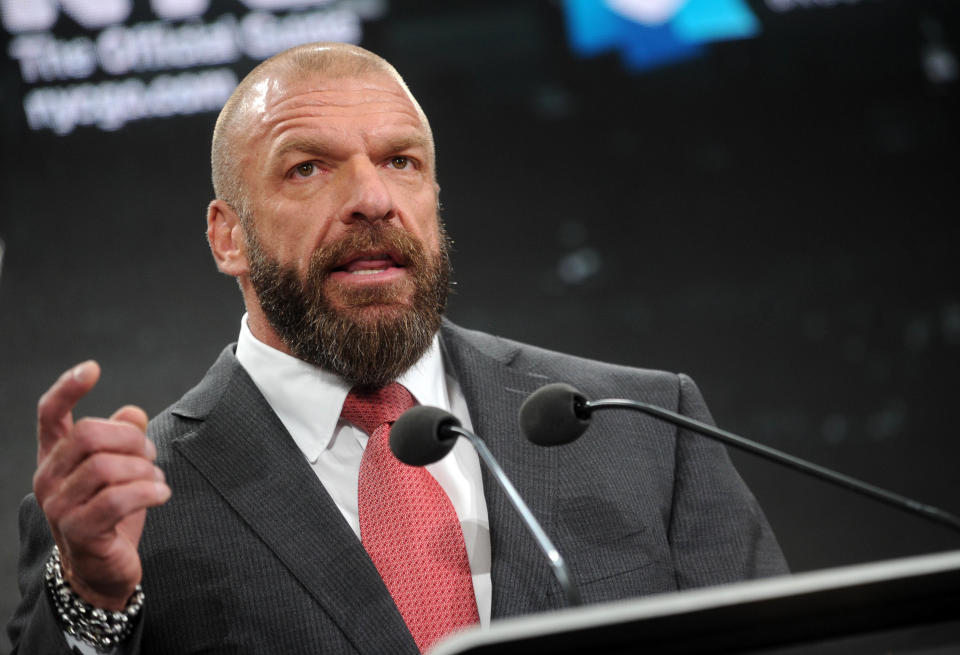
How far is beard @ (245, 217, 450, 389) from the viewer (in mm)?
1688

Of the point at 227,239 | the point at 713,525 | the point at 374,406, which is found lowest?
the point at 713,525

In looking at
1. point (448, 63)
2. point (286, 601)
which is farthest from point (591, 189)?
point (286, 601)

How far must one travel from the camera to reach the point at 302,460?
63.2 inches

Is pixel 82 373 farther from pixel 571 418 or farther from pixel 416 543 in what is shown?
pixel 416 543

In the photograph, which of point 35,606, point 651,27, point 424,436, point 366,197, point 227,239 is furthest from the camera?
point 651,27

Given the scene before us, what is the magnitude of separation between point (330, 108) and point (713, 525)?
98cm

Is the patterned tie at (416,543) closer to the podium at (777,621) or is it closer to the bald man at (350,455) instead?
the bald man at (350,455)

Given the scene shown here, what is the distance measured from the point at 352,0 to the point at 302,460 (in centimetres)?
179

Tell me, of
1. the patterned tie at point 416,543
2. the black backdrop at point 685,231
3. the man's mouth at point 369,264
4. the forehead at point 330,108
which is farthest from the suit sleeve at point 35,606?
the black backdrop at point 685,231

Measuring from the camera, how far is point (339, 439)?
1.69 metres

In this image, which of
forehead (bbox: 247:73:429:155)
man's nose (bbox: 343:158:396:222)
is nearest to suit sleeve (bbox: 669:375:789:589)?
man's nose (bbox: 343:158:396:222)

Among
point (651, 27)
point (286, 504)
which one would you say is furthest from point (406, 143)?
Result: point (651, 27)

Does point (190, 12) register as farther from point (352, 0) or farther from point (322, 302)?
point (322, 302)

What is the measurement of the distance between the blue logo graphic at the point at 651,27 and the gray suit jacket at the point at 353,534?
1.45 meters
